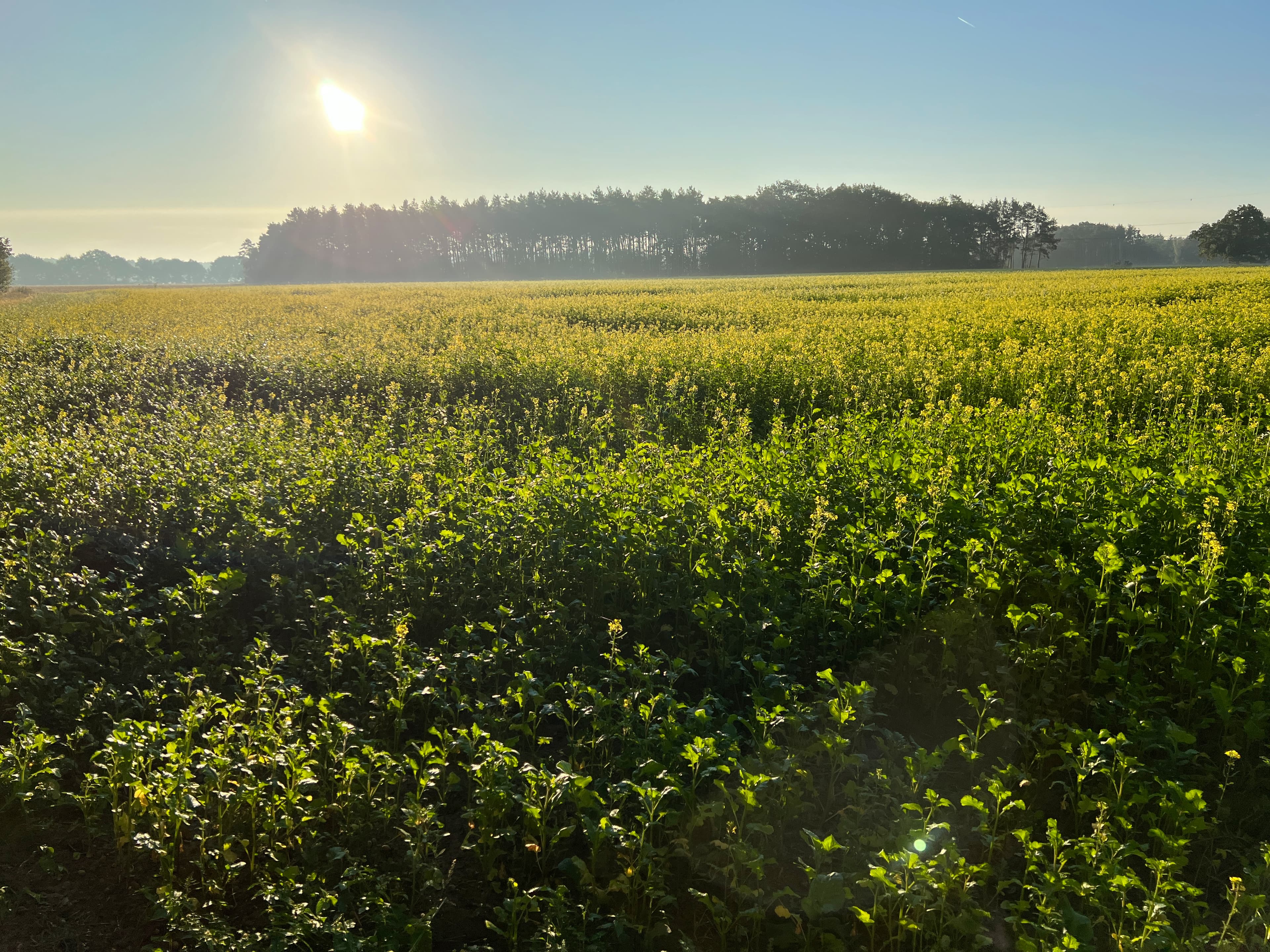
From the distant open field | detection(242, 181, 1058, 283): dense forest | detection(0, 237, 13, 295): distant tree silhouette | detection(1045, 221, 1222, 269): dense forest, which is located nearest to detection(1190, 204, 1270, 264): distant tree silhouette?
detection(242, 181, 1058, 283): dense forest

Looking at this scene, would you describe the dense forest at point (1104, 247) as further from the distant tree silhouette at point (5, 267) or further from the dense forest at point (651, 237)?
the distant tree silhouette at point (5, 267)

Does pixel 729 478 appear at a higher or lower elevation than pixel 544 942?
higher

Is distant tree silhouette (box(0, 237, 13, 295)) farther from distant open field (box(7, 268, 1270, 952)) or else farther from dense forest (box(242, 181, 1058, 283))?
distant open field (box(7, 268, 1270, 952))

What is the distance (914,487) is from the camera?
6.18 metres

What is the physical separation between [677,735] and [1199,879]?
2562mm

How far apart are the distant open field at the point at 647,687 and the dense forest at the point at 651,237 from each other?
318ft

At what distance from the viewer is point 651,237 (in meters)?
117

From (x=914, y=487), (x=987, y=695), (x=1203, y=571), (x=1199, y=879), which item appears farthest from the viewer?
(x=914, y=487)

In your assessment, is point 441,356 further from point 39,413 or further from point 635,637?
point 635,637

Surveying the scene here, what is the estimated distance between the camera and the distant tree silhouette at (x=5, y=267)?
72.7 m

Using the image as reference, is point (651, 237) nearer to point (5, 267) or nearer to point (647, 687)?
point (5, 267)

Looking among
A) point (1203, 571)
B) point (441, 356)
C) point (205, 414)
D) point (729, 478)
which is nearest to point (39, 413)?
point (205, 414)

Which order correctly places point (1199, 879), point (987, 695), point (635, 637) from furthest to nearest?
1. point (635, 637)
2. point (987, 695)
3. point (1199, 879)

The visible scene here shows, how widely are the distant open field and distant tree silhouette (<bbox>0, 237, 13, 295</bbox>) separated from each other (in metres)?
86.1
